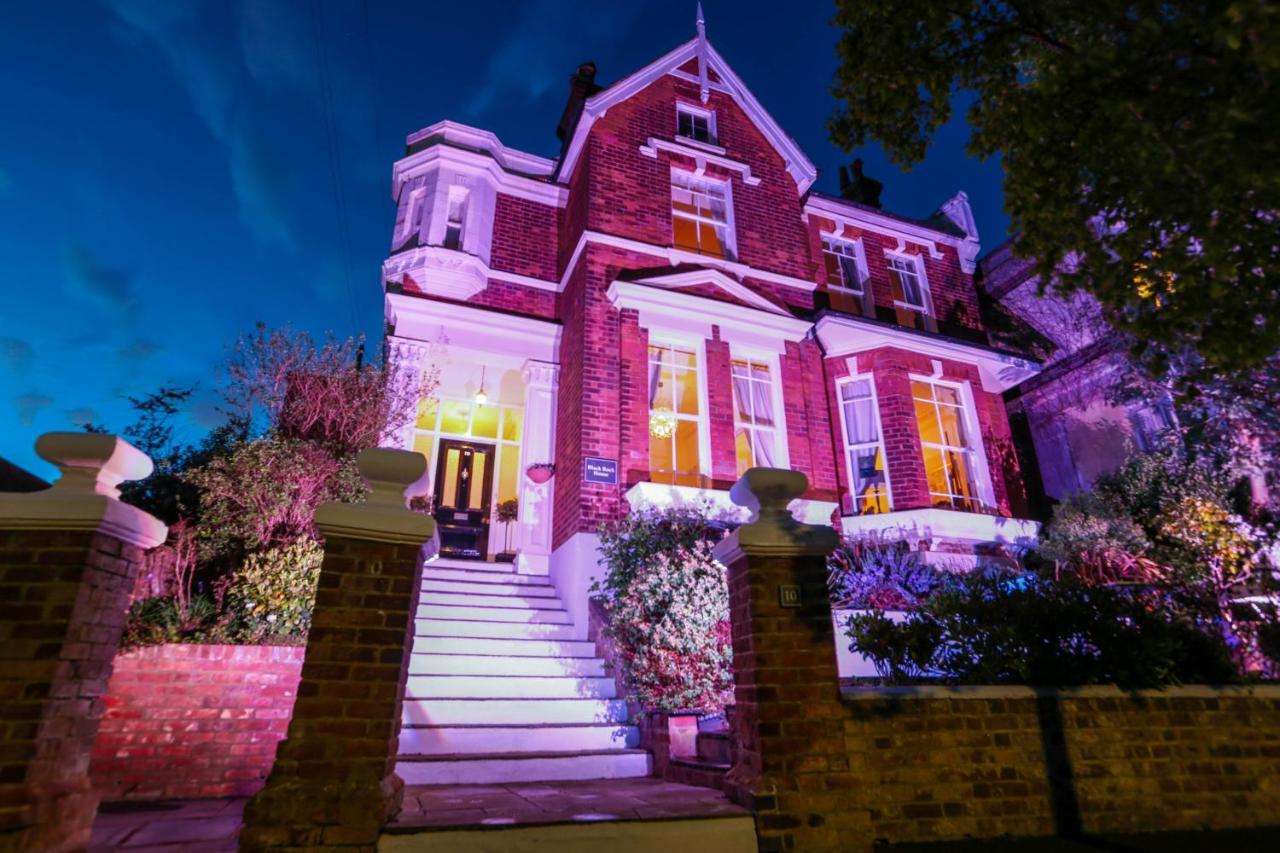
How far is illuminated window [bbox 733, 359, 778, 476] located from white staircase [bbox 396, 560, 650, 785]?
3.92 metres

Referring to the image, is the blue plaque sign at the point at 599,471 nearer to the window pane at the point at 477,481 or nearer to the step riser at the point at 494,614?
the step riser at the point at 494,614

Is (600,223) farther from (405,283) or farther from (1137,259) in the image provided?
(1137,259)

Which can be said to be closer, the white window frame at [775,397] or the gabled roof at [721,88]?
the white window frame at [775,397]

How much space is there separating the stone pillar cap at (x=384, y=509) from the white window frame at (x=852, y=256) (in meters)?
11.0

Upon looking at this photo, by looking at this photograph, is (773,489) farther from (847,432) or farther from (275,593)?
(847,432)

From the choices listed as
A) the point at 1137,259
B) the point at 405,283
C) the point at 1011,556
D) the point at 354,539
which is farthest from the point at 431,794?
the point at 1011,556

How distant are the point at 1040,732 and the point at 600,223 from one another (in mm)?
8979

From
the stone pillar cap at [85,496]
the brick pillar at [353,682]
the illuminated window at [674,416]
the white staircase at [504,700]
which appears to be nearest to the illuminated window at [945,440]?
the illuminated window at [674,416]

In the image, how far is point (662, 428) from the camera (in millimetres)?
9672

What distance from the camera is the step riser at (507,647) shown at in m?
6.54

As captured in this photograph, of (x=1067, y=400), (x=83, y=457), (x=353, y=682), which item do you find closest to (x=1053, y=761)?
(x=353, y=682)

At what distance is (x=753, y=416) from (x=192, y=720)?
26.3ft

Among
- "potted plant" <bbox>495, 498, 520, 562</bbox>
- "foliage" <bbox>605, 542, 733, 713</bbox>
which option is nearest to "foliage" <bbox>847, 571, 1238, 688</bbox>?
"foliage" <bbox>605, 542, 733, 713</bbox>

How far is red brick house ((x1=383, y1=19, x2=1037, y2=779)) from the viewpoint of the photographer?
31.5ft
